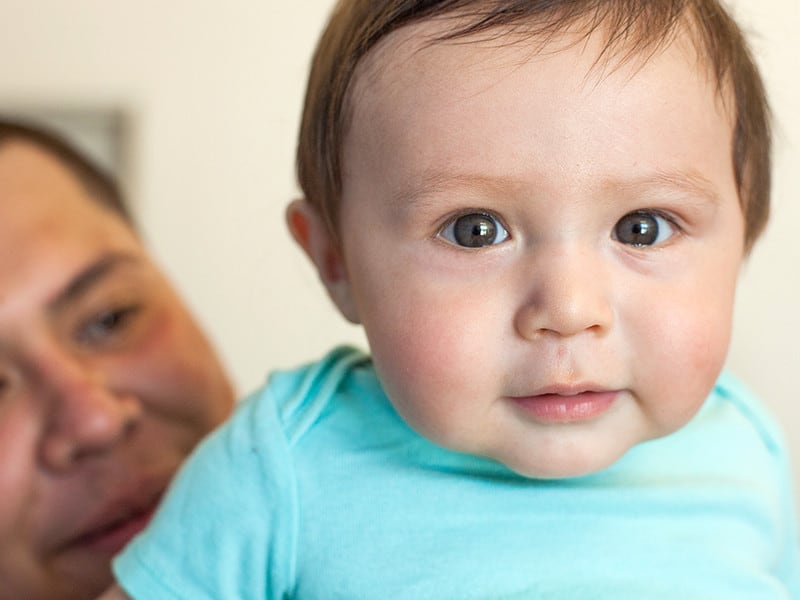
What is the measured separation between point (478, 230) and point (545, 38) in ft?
0.54

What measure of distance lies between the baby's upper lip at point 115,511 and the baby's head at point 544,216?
54cm

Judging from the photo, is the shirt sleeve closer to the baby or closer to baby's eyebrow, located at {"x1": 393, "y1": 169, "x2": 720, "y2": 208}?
the baby

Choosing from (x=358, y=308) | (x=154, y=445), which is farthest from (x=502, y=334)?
(x=154, y=445)

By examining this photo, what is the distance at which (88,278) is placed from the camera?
134cm

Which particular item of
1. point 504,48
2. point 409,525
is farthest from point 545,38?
point 409,525

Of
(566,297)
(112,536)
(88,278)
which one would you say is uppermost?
(566,297)

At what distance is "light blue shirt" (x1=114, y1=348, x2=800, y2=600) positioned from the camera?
2.95ft

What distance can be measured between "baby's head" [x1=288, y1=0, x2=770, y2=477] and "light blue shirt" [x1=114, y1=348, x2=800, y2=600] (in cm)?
9

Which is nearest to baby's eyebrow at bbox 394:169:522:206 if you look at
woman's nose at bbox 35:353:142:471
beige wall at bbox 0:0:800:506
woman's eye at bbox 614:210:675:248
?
woman's eye at bbox 614:210:675:248

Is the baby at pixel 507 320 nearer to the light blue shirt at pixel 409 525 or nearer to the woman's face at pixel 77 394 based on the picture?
the light blue shirt at pixel 409 525

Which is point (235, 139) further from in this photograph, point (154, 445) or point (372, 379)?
point (372, 379)

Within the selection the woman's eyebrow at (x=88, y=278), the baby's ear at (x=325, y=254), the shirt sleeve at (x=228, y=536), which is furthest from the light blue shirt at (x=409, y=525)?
the woman's eyebrow at (x=88, y=278)

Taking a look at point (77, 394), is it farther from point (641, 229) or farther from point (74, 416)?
point (641, 229)

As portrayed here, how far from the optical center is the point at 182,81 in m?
2.29
